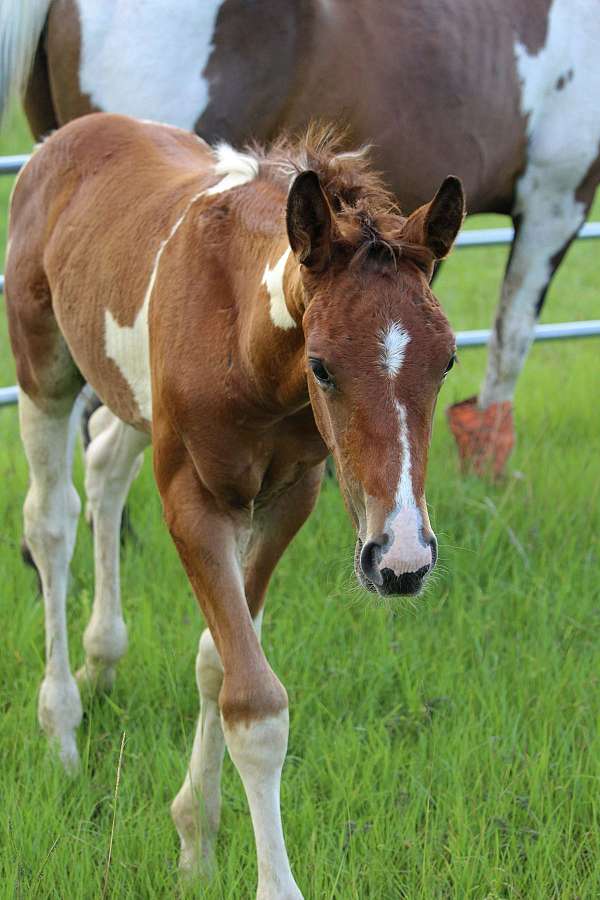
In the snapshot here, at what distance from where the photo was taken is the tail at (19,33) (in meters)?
4.12

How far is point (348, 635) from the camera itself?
12.4 feet

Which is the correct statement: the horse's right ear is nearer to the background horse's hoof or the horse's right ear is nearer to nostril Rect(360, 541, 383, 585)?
nostril Rect(360, 541, 383, 585)

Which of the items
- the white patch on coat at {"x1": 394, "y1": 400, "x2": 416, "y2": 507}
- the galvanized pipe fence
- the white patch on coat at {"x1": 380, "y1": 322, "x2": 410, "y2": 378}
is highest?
the white patch on coat at {"x1": 380, "y1": 322, "x2": 410, "y2": 378}

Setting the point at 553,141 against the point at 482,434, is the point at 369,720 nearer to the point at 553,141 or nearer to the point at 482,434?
the point at 482,434

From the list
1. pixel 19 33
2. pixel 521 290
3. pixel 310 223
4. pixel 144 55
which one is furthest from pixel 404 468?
pixel 521 290

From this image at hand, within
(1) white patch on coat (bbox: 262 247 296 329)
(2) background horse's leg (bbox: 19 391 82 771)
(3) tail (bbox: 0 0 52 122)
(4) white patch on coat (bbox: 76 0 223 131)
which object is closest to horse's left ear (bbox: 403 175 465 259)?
(1) white patch on coat (bbox: 262 247 296 329)

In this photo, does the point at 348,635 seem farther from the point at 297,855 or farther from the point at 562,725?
the point at 297,855

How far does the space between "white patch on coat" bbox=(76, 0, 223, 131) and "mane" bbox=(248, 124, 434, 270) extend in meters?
1.34

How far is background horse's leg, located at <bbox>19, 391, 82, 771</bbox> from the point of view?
342 cm

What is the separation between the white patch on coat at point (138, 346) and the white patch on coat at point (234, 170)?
0.07 metres

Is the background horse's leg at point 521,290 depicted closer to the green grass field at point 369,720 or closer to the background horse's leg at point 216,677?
the green grass field at point 369,720

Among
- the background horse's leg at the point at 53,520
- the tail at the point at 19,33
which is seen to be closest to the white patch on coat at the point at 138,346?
the background horse's leg at the point at 53,520

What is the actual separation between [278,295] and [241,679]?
802 mm

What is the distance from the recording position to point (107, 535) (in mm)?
3740
